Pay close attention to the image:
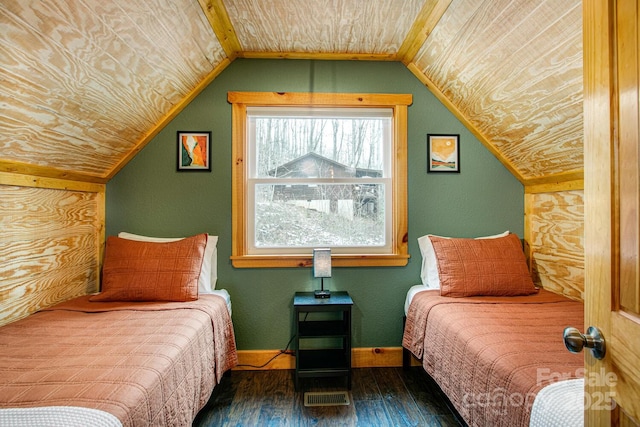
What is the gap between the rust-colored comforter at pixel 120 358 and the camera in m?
1.07

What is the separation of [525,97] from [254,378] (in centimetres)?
258

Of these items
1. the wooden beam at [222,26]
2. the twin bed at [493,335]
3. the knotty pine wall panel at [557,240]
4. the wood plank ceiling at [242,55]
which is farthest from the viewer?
the knotty pine wall panel at [557,240]

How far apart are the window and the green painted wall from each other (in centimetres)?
10

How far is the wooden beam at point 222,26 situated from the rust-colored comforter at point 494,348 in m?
2.20

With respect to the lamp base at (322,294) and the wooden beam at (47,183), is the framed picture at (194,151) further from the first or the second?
the lamp base at (322,294)

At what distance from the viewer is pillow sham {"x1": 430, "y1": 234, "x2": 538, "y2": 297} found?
222 centimetres

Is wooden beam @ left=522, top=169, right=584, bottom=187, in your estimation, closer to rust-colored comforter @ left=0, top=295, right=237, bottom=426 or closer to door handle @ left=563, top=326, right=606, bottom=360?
door handle @ left=563, top=326, right=606, bottom=360

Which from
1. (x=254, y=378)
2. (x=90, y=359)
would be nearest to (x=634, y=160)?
(x=90, y=359)

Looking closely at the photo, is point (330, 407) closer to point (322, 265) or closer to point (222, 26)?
point (322, 265)

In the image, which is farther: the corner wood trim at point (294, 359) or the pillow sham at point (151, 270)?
the corner wood trim at point (294, 359)

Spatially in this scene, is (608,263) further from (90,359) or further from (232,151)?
(232,151)

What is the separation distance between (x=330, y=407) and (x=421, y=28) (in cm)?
247

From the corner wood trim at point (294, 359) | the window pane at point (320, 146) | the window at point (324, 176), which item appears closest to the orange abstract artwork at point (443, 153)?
the window at point (324, 176)

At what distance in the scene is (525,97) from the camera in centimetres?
197
